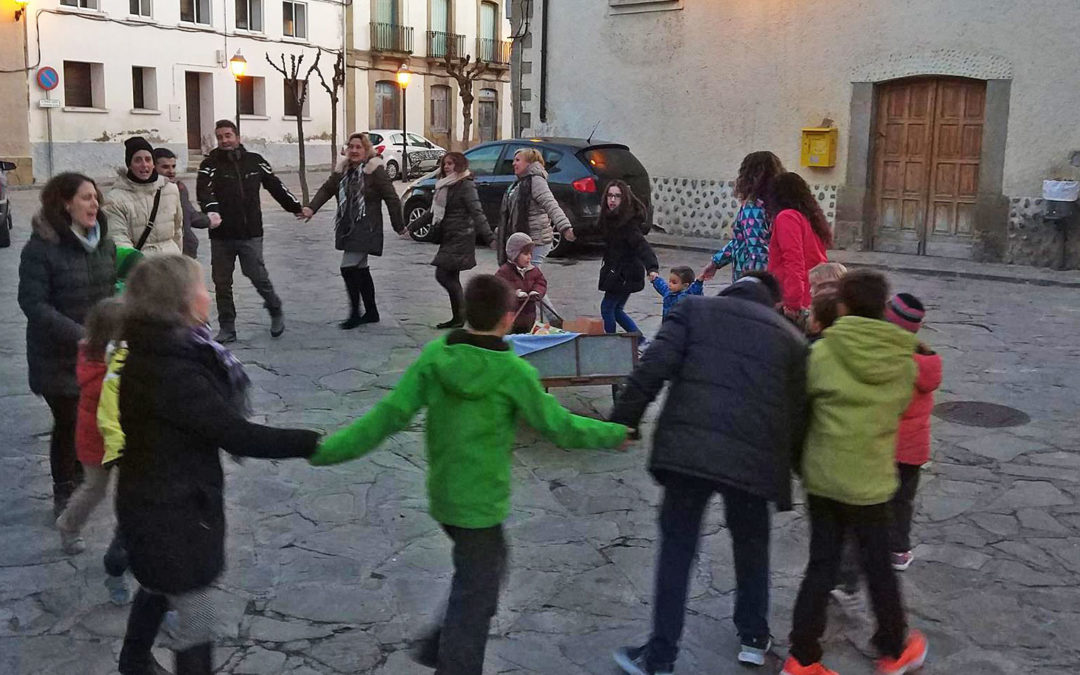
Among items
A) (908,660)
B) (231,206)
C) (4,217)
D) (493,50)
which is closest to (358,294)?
(231,206)

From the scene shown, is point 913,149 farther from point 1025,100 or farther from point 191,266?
point 191,266

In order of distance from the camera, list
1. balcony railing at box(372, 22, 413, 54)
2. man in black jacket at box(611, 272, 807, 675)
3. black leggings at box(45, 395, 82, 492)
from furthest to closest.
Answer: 1. balcony railing at box(372, 22, 413, 54)
2. black leggings at box(45, 395, 82, 492)
3. man in black jacket at box(611, 272, 807, 675)

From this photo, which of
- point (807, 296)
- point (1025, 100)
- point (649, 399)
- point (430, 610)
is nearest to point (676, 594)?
point (649, 399)

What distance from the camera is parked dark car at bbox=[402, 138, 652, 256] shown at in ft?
45.0

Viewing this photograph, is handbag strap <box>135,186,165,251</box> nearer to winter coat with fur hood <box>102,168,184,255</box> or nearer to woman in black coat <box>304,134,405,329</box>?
winter coat with fur hood <box>102,168,184,255</box>

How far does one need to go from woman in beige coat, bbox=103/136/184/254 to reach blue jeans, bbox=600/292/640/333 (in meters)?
2.90

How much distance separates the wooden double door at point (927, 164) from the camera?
45.5 feet

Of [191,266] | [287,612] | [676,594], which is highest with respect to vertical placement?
[191,266]

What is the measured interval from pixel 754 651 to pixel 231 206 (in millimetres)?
5735

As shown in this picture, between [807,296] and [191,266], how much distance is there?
3359 mm

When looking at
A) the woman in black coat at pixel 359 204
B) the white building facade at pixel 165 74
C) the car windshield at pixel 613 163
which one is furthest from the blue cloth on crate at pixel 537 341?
the white building facade at pixel 165 74

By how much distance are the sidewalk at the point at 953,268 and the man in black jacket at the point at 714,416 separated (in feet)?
32.8

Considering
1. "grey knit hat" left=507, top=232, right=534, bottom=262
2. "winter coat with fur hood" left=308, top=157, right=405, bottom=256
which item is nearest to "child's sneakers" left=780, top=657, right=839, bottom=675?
"grey knit hat" left=507, top=232, right=534, bottom=262

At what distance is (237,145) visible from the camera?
814 cm
